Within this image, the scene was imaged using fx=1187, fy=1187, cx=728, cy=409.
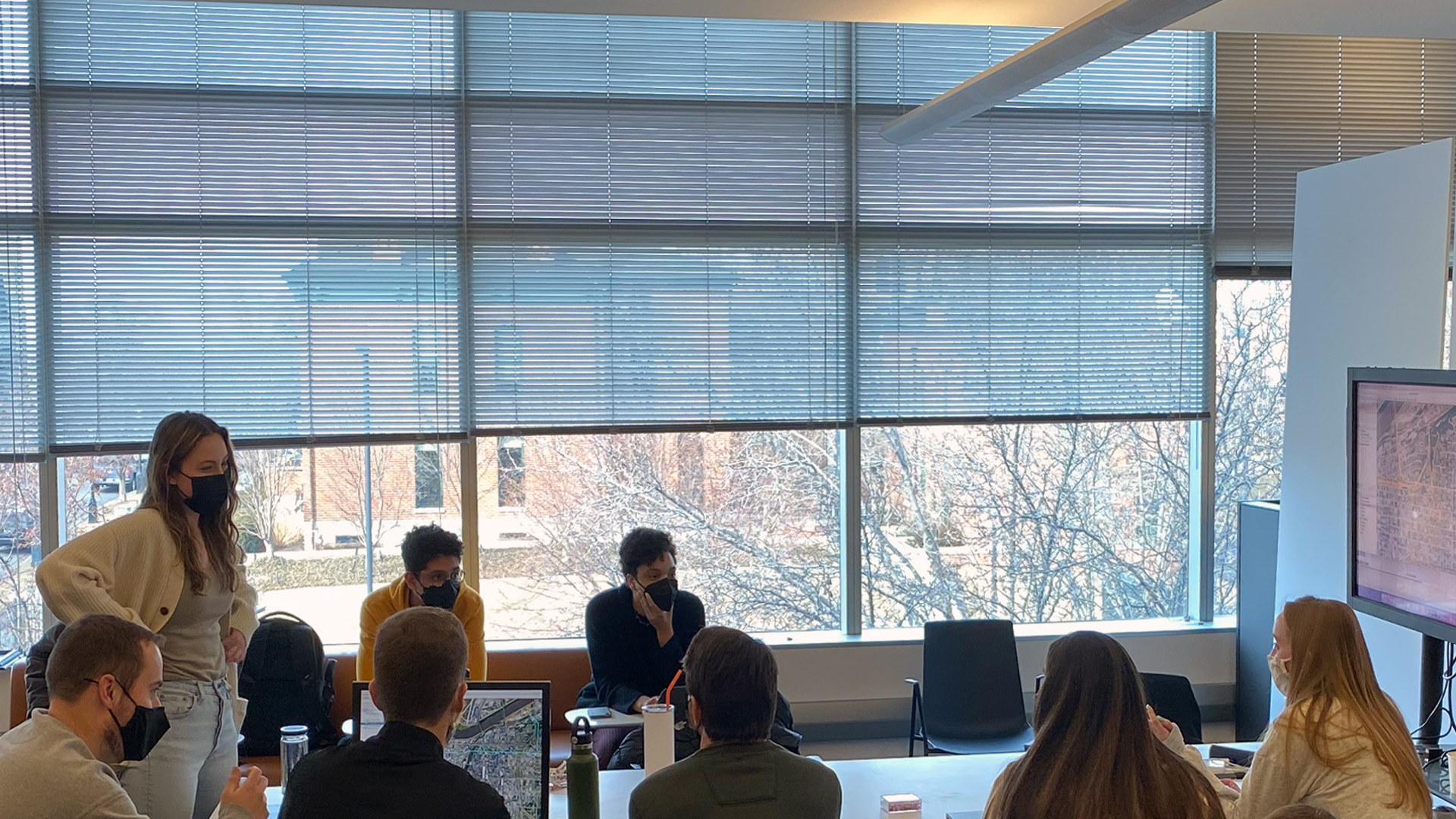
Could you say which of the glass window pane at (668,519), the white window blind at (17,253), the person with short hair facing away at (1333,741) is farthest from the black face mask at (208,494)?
the person with short hair facing away at (1333,741)

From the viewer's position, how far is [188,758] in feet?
10.3

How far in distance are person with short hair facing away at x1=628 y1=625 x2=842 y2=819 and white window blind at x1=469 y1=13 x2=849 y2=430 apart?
3148 mm

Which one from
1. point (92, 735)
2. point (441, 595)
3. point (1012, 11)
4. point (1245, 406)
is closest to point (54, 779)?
point (92, 735)

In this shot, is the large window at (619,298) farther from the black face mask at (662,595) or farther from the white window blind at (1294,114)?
the black face mask at (662,595)

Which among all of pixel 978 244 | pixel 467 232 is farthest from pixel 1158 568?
pixel 467 232

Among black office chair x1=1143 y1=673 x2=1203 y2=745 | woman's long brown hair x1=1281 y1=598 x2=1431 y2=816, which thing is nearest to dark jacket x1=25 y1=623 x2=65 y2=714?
woman's long brown hair x1=1281 y1=598 x2=1431 y2=816

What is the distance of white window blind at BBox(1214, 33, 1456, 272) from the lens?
5.76 meters

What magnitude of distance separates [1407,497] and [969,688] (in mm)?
1892

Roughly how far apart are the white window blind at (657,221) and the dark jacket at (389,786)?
3.31 metres

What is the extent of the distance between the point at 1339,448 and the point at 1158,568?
1.31 meters

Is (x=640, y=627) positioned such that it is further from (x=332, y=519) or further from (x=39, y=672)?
(x=39, y=672)

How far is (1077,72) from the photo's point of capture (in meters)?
5.69

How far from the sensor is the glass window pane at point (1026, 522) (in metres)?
5.71

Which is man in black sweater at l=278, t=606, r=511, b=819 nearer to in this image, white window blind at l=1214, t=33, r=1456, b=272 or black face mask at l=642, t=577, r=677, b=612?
black face mask at l=642, t=577, r=677, b=612
